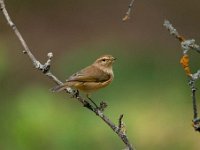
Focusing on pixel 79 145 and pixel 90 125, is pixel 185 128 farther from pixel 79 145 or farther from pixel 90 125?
pixel 79 145

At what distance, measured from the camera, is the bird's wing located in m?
6.17

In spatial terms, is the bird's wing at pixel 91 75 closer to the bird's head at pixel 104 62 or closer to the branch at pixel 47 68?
the bird's head at pixel 104 62

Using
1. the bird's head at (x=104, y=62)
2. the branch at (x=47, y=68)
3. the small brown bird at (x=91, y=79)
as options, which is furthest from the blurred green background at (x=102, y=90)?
the branch at (x=47, y=68)

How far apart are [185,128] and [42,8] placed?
377 inches

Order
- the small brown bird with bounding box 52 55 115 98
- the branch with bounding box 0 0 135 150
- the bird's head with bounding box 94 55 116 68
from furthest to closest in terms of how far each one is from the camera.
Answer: the bird's head with bounding box 94 55 116 68 → the small brown bird with bounding box 52 55 115 98 → the branch with bounding box 0 0 135 150

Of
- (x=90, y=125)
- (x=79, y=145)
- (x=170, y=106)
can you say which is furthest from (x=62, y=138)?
(x=170, y=106)

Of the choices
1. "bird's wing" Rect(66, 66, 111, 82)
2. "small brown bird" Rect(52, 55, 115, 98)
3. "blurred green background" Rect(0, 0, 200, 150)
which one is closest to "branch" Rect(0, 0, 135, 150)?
"small brown bird" Rect(52, 55, 115, 98)

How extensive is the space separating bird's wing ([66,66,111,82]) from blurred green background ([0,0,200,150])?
207cm

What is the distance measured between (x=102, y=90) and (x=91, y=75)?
490 centimetres

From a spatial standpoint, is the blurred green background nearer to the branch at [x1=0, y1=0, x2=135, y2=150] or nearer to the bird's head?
the bird's head

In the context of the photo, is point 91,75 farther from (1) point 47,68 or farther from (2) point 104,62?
(1) point 47,68

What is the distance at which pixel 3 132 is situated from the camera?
8648mm

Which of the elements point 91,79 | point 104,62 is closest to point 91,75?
point 91,79

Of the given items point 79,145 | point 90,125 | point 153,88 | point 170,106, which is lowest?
point 79,145
